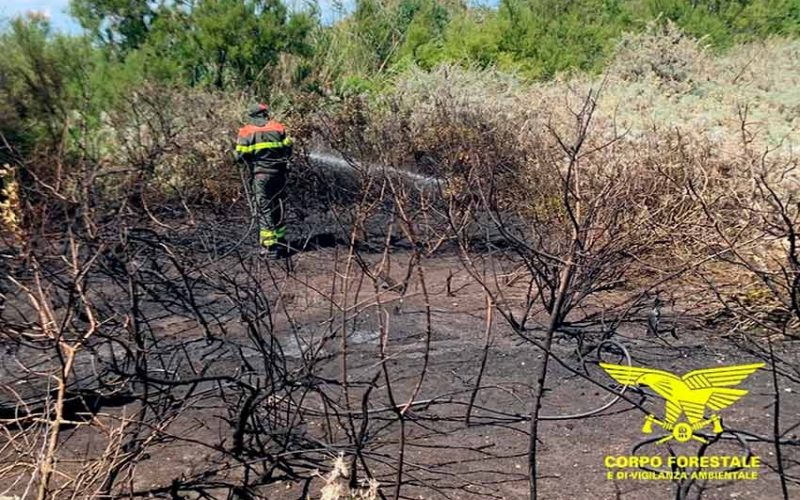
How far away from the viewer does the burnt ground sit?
3793mm

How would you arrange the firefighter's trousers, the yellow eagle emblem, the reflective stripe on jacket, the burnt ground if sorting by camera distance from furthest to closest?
the firefighter's trousers → the reflective stripe on jacket → the yellow eagle emblem → the burnt ground

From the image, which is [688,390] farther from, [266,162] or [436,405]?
[266,162]

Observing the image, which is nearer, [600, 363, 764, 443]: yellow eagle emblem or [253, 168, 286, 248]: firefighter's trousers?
[600, 363, 764, 443]: yellow eagle emblem

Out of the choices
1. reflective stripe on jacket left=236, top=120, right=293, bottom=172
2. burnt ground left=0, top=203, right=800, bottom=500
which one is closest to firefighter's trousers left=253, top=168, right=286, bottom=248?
reflective stripe on jacket left=236, top=120, right=293, bottom=172

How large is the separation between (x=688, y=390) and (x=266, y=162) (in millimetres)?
5590

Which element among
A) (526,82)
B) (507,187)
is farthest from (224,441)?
(526,82)

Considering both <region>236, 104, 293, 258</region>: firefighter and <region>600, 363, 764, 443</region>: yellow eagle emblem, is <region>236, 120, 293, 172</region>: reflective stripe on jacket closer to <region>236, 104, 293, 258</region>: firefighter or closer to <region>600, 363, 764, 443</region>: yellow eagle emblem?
<region>236, 104, 293, 258</region>: firefighter

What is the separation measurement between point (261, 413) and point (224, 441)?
0.48m

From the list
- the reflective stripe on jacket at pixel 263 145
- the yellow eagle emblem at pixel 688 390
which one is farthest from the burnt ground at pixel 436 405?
the reflective stripe on jacket at pixel 263 145

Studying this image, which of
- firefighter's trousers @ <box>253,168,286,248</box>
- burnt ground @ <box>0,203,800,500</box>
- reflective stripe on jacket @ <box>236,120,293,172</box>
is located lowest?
burnt ground @ <box>0,203,800,500</box>

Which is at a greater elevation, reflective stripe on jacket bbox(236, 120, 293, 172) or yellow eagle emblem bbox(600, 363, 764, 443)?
reflective stripe on jacket bbox(236, 120, 293, 172)

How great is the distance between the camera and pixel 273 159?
29.0ft

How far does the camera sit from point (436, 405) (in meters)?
4.80

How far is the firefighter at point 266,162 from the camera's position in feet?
28.7
